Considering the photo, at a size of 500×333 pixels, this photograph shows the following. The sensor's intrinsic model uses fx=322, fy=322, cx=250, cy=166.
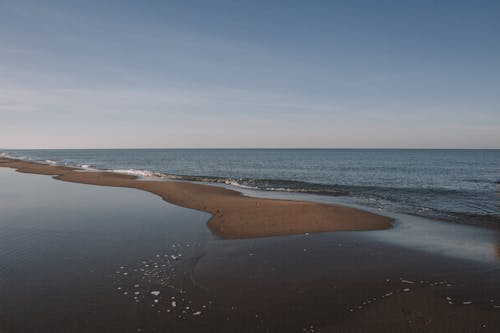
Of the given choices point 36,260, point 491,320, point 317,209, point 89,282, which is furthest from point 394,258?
point 36,260

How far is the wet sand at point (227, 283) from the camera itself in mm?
7156

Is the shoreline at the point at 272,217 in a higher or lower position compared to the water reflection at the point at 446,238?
higher

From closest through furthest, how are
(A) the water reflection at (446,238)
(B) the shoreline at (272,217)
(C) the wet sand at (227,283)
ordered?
(C) the wet sand at (227,283) → (A) the water reflection at (446,238) → (B) the shoreline at (272,217)

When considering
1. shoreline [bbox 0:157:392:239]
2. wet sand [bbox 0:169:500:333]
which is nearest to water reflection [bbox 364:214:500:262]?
wet sand [bbox 0:169:500:333]

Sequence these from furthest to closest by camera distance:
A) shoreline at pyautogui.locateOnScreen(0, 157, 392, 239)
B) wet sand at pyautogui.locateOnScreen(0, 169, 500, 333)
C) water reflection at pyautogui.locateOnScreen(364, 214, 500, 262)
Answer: shoreline at pyautogui.locateOnScreen(0, 157, 392, 239) → water reflection at pyautogui.locateOnScreen(364, 214, 500, 262) → wet sand at pyautogui.locateOnScreen(0, 169, 500, 333)

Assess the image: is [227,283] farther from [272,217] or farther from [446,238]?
[446,238]

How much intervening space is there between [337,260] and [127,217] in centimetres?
1129

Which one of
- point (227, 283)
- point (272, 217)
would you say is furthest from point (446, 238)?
point (227, 283)

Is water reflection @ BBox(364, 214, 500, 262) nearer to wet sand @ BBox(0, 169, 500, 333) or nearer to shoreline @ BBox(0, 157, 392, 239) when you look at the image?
wet sand @ BBox(0, 169, 500, 333)

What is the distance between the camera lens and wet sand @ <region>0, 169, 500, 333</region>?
23.5ft

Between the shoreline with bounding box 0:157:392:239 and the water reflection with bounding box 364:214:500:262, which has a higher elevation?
the shoreline with bounding box 0:157:392:239

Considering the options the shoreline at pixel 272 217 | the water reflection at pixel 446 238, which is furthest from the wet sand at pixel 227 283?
the shoreline at pixel 272 217

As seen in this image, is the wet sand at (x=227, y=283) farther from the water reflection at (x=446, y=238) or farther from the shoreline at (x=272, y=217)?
the shoreline at (x=272, y=217)

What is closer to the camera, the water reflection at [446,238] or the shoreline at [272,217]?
the water reflection at [446,238]
